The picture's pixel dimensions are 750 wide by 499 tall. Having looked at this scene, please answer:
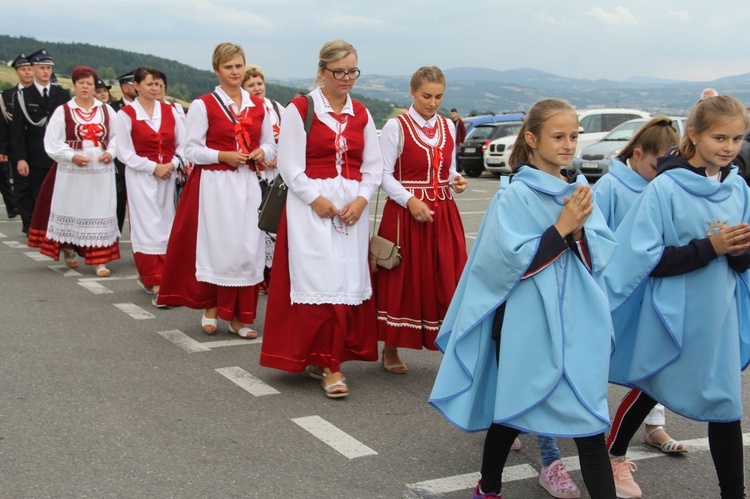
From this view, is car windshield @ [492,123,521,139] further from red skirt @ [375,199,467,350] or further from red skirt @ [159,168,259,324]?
red skirt @ [375,199,467,350]

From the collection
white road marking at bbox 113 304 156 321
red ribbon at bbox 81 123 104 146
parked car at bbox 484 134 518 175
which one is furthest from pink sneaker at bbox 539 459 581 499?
parked car at bbox 484 134 518 175

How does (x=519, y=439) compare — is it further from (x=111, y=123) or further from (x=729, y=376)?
(x=111, y=123)

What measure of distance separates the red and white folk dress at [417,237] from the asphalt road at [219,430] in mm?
392

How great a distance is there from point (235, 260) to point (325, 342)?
142 centimetres

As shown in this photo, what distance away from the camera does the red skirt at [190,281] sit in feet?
22.5

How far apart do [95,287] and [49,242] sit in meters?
1.27

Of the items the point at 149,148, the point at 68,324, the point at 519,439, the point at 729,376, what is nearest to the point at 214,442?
the point at 519,439

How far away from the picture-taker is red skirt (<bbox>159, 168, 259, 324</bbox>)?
6.87 metres

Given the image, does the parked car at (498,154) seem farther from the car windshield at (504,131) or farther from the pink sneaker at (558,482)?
the pink sneaker at (558,482)

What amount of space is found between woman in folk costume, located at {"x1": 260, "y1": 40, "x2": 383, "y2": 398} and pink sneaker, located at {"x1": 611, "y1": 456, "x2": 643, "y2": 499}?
177 cm

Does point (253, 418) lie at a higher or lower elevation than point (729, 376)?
lower

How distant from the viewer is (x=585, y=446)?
347 cm

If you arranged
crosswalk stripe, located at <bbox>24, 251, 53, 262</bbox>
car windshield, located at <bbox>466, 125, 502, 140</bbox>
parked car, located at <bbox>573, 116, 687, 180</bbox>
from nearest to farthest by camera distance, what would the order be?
crosswalk stripe, located at <bbox>24, 251, 53, 262</bbox>, parked car, located at <bbox>573, 116, 687, 180</bbox>, car windshield, located at <bbox>466, 125, 502, 140</bbox>

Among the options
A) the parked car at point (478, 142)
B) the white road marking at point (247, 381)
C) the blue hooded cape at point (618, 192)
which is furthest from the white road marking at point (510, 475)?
the parked car at point (478, 142)
